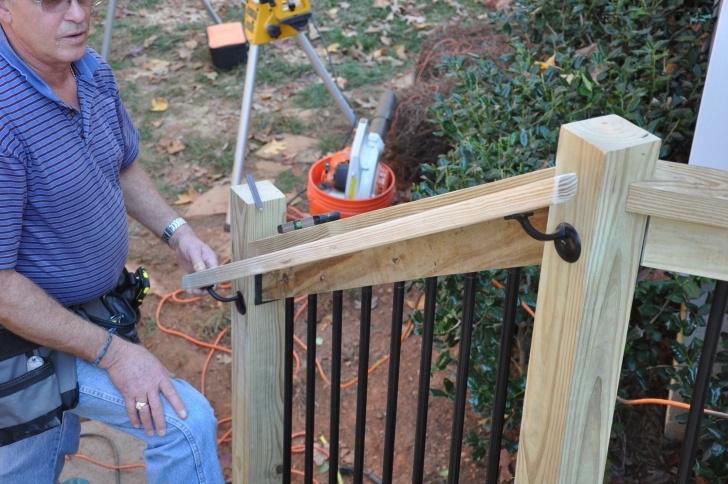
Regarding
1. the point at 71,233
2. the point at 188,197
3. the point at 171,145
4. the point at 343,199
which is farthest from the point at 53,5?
the point at 171,145

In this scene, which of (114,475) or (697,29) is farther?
(697,29)

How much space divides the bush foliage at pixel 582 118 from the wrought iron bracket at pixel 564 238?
109 cm

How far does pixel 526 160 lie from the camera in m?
2.85

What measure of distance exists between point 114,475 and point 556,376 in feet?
8.40

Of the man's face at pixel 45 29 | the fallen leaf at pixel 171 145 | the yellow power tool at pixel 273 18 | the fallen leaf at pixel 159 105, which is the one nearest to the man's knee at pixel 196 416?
the man's face at pixel 45 29

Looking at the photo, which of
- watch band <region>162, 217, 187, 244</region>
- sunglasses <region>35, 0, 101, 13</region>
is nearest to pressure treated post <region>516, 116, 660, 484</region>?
sunglasses <region>35, 0, 101, 13</region>

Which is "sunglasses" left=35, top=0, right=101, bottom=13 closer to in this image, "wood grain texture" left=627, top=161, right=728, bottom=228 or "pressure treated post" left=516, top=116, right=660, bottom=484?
"pressure treated post" left=516, top=116, right=660, bottom=484

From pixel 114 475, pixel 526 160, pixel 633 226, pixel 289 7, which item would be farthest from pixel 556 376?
pixel 289 7

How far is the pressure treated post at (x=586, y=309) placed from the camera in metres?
1.21

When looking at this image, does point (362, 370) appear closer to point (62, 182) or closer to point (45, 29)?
point (62, 182)

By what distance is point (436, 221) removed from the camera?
4.64 feet

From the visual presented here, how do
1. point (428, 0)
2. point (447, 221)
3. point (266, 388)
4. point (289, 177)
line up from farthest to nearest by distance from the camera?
1. point (428, 0)
2. point (289, 177)
3. point (266, 388)
4. point (447, 221)

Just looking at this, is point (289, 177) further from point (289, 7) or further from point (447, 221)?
point (447, 221)

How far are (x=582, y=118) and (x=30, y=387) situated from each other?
2112 mm
